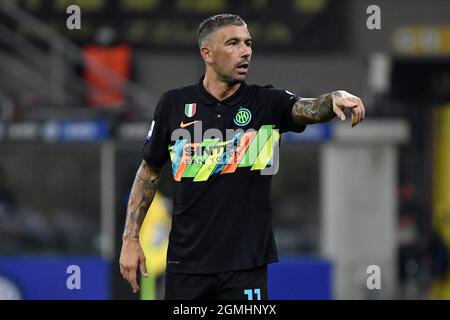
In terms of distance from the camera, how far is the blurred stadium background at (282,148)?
1291cm

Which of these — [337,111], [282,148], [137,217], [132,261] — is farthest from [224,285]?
[282,148]

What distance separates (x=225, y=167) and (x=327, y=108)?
62cm

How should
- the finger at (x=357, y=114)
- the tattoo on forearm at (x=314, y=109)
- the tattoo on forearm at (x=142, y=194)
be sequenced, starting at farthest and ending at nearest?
the tattoo on forearm at (x=142, y=194), the tattoo on forearm at (x=314, y=109), the finger at (x=357, y=114)

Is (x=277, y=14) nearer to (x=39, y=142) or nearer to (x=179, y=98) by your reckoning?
(x=39, y=142)

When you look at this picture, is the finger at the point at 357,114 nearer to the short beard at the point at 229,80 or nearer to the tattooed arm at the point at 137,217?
the short beard at the point at 229,80

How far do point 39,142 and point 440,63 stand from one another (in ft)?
20.0

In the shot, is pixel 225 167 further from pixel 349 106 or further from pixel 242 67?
pixel 349 106

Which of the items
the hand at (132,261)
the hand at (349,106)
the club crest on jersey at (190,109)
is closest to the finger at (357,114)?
the hand at (349,106)

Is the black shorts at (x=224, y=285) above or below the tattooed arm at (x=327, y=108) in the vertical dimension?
below

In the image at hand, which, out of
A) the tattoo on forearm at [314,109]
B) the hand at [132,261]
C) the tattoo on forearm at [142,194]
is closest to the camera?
the tattoo on forearm at [314,109]

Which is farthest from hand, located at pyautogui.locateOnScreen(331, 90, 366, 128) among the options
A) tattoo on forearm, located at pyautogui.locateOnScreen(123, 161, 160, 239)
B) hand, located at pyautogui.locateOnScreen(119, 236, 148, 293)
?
hand, located at pyautogui.locateOnScreen(119, 236, 148, 293)

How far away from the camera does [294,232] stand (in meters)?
13.3

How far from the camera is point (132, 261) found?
6547 mm
